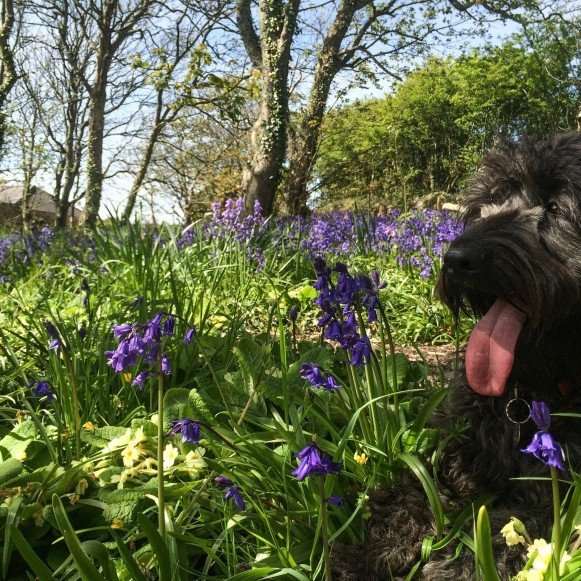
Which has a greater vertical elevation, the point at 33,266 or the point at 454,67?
the point at 454,67

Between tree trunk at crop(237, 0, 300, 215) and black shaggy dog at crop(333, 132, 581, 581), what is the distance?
8.84m

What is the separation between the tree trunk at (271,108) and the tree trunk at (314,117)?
0.78 meters

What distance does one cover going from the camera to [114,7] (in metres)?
14.0

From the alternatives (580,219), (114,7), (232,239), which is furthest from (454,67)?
(580,219)

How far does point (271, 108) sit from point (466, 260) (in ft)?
32.2

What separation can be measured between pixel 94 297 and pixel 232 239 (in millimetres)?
1727

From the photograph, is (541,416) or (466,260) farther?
(466,260)

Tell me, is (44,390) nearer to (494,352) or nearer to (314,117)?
(494,352)

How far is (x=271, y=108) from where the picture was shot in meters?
11.0

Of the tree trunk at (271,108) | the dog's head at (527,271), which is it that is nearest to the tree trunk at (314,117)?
the tree trunk at (271,108)

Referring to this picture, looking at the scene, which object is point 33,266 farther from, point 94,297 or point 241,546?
point 241,546

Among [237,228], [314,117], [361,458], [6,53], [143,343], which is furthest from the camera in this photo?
[314,117]

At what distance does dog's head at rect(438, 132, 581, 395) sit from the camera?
5.90 ft

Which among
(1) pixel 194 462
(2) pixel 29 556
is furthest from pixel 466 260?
(2) pixel 29 556
